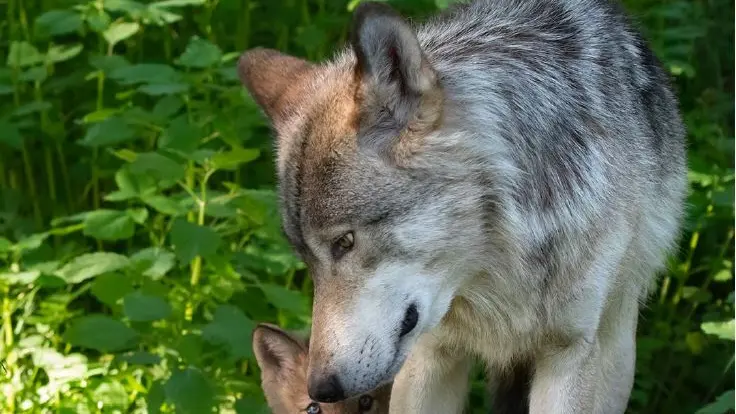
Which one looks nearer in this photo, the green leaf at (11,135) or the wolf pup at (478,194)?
the wolf pup at (478,194)

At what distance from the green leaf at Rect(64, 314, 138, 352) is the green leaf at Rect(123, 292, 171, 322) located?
0.43ft

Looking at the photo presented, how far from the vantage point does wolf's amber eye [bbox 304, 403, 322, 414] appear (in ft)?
14.8

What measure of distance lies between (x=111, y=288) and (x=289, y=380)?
0.69 metres

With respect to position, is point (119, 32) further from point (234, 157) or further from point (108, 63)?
point (234, 157)

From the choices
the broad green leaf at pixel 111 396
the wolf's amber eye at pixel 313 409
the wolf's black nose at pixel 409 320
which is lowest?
the broad green leaf at pixel 111 396

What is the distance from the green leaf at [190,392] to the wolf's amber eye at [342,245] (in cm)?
124

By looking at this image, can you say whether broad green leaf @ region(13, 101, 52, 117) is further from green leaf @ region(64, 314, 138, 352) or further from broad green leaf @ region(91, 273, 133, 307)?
green leaf @ region(64, 314, 138, 352)

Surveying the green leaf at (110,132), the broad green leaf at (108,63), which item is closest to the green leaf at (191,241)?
the green leaf at (110,132)

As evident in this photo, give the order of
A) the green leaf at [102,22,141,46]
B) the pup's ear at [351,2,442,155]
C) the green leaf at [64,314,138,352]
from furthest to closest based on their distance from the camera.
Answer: the green leaf at [102,22,141,46], the green leaf at [64,314,138,352], the pup's ear at [351,2,442,155]

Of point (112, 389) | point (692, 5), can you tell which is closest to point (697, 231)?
point (692, 5)

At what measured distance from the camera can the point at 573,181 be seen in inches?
139

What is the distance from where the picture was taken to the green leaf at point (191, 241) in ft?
14.5

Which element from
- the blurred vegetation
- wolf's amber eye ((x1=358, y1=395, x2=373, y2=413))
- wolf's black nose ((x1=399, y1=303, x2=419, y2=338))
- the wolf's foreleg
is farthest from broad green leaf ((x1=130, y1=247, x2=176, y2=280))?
wolf's black nose ((x1=399, y1=303, x2=419, y2=338))

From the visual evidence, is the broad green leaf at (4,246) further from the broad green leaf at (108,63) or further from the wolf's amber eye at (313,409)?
the wolf's amber eye at (313,409)
